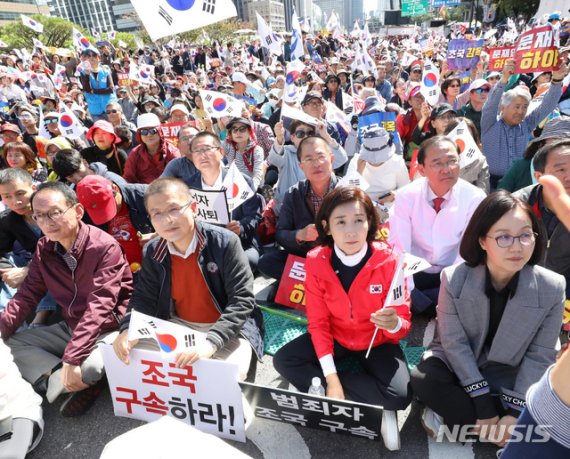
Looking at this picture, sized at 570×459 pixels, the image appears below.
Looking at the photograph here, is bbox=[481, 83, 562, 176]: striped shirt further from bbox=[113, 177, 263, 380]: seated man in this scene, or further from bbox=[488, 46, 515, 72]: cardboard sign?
bbox=[488, 46, 515, 72]: cardboard sign

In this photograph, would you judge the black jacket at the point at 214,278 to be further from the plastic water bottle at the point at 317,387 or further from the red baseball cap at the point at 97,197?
the red baseball cap at the point at 97,197

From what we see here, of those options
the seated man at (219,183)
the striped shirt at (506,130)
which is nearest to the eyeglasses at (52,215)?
the seated man at (219,183)

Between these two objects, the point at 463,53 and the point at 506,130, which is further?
the point at 463,53

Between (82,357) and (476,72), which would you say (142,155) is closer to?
(82,357)

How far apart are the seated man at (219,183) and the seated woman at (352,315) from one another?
1.45 m

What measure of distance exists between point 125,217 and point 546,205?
336 centimetres

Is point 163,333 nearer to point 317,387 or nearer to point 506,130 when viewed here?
point 317,387

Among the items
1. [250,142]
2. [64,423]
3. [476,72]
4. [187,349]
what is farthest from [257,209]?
[476,72]

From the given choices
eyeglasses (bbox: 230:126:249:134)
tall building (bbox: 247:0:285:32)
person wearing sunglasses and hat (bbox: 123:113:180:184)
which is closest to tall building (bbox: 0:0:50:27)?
tall building (bbox: 247:0:285:32)

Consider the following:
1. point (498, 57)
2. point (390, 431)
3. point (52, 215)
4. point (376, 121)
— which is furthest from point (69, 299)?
point (498, 57)

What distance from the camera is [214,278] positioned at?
2.54 m

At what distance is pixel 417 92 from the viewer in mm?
5773

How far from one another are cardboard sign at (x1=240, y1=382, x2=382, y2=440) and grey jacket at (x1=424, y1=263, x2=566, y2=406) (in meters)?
0.57

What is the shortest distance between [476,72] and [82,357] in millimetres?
9701
